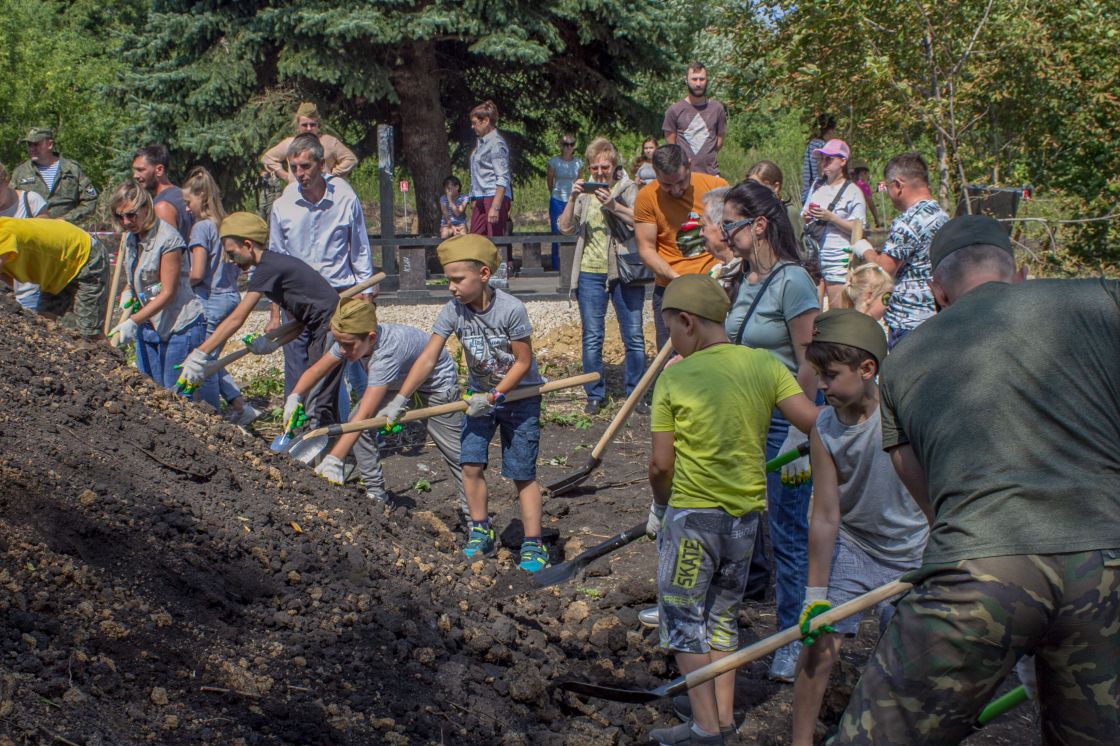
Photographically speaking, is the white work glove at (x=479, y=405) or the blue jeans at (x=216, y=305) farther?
the blue jeans at (x=216, y=305)

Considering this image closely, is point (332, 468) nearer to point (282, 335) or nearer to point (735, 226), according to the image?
point (282, 335)

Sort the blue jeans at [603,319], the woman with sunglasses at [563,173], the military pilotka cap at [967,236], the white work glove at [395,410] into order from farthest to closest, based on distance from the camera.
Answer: the woman with sunglasses at [563,173] → the blue jeans at [603,319] → the white work glove at [395,410] → the military pilotka cap at [967,236]

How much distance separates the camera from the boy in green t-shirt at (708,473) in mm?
3816

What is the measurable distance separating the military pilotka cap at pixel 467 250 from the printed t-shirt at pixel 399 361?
0.80 metres

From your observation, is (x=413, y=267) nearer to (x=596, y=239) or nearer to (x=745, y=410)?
(x=596, y=239)

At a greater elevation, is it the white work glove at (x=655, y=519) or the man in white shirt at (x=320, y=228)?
the man in white shirt at (x=320, y=228)

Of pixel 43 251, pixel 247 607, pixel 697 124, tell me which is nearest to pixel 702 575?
pixel 247 607

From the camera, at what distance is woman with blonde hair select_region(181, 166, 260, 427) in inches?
296

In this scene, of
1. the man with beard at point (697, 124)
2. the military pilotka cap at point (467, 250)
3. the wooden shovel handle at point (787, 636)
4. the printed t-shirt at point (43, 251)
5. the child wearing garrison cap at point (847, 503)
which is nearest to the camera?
the wooden shovel handle at point (787, 636)

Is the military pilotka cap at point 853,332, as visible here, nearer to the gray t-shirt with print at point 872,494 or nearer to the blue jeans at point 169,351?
the gray t-shirt with print at point 872,494

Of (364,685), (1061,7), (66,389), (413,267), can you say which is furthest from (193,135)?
(364,685)

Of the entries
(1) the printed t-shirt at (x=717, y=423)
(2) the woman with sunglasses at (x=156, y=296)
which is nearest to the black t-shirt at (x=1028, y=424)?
(1) the printed t-shirt at (x=717, y=423)

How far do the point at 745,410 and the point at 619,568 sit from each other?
2319mm

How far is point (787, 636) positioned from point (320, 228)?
15.5ft
